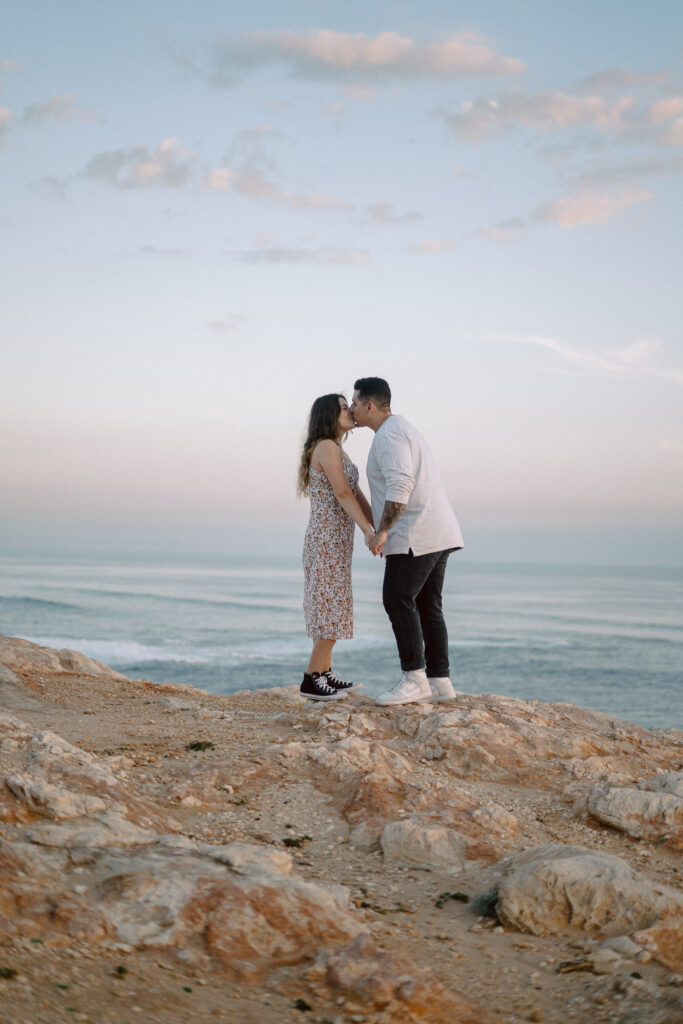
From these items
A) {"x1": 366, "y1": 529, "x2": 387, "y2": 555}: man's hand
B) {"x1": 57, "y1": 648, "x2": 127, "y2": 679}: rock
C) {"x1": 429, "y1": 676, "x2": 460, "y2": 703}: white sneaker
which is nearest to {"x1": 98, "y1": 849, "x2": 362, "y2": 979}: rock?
{"x1": 366, "y1": 529, "x2": 387, "y2": 555}: man's hand

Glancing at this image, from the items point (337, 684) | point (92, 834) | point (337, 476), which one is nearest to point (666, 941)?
point (92, 834)

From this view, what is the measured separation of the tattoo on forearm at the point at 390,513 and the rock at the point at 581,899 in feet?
8.93

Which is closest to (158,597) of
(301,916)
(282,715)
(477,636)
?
(477,636)

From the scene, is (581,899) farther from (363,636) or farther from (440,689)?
(363,636)

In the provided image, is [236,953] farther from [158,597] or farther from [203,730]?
[158,597]

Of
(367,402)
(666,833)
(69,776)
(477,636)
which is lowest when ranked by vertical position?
(477,636)

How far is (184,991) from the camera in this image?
2.43 meters

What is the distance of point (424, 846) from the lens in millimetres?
3875

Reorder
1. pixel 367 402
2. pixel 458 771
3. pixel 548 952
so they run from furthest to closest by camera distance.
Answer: pixel 367 402 < pixel 458 771 < pixel 548 952

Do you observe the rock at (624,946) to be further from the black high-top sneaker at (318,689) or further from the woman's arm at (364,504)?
the woman's arm at (364,504)

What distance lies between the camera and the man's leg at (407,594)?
580 cm

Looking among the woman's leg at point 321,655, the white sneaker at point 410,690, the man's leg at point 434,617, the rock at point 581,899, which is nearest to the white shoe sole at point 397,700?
the white sneaker at point 410,690

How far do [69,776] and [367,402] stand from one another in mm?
3394

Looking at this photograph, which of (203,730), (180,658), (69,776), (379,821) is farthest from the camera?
(180,658)
